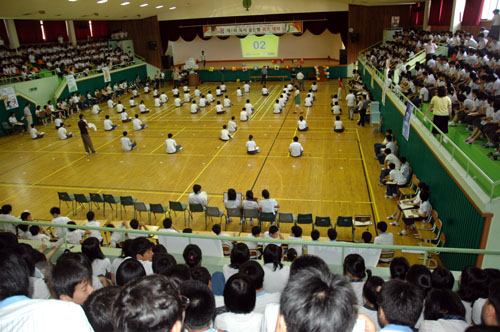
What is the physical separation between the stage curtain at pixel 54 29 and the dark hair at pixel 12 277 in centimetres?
3373

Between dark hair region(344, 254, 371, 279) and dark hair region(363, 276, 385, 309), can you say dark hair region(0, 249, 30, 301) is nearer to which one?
dark hair region(363, 276, 385, 309)

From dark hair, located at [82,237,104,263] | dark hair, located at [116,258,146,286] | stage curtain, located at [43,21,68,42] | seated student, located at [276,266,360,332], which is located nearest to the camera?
seated student, located at [276,266,360,332]

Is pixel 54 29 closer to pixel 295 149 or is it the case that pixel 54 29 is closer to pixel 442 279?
pixel 295 149

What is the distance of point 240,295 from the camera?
10.1 ft

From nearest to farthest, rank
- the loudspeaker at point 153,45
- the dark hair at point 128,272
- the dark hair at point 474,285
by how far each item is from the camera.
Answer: the dark hair at point 474,285 < the dark hair at point 128,272 < the loudspeaker at point 153,45

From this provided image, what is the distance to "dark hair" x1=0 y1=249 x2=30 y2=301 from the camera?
2230 mm

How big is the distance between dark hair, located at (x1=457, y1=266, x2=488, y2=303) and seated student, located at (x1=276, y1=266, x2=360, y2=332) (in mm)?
2743

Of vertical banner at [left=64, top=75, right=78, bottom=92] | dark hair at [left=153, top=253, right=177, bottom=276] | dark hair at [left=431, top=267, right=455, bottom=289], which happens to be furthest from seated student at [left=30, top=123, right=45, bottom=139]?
dark hair at [left=431, top=267, right=455, bottom=289]

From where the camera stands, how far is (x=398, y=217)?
946 cm

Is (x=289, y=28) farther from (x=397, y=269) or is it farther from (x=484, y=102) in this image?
(x=397, y=269)

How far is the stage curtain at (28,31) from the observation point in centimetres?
2769

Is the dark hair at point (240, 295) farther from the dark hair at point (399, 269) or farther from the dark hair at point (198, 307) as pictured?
the dark hair at point (399, 269)

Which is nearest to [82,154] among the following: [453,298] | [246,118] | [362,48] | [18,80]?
[246,118]

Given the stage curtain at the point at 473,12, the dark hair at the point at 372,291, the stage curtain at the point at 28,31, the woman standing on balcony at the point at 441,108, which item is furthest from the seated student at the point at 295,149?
the stage curtain at the point at 28,31
